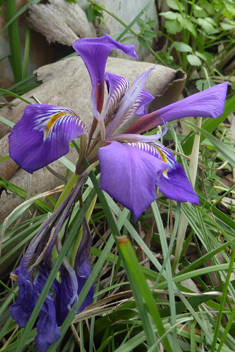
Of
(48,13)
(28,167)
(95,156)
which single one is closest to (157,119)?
(95,156)

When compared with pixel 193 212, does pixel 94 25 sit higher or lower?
higher

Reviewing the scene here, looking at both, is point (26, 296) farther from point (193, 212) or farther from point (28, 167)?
point (193, 212)

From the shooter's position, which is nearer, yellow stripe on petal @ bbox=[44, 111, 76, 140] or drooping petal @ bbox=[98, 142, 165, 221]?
drooping petal @ bbox=[98, 142, 165, 221]

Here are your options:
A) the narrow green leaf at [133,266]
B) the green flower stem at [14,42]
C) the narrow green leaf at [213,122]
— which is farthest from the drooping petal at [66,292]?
the green flower stem at [14,42]

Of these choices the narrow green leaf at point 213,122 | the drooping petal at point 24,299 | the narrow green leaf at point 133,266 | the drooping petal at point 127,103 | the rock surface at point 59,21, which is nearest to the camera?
the narrow green leaf at point 133,266

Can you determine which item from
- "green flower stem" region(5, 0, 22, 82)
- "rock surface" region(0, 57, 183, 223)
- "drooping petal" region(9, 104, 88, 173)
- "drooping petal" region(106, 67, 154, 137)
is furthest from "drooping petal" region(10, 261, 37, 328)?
"green flower stem" region(5, 0, 22, 82)

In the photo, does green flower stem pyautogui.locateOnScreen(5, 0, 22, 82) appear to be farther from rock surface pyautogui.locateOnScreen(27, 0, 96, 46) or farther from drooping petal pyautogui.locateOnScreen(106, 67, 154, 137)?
drooping petal pyautogui.locateOnScreen(106, 67, 154, 137)

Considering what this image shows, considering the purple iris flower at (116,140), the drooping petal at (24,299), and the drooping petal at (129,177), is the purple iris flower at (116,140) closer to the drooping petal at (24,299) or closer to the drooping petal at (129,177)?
the drooping petal at (129,177)
